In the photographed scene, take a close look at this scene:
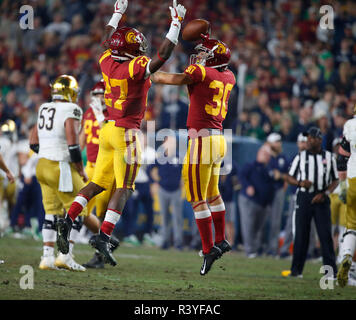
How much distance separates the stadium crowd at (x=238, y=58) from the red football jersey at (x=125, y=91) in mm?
6034

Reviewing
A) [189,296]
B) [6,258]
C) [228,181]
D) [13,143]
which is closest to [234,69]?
[228,181]

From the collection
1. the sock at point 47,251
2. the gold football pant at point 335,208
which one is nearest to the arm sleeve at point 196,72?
the sock at point 47,251

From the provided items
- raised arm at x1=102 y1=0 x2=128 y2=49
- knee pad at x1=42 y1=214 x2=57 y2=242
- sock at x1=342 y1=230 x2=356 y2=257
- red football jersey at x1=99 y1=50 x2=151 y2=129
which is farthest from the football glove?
knee pad at x1=42 y1=214 x2=57 y2=242

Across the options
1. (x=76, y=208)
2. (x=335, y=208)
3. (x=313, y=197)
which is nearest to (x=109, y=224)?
(x=76, y=208)

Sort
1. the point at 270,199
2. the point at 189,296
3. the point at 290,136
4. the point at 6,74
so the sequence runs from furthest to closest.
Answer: the point at 6,74 < the point at 290,136 < the point at 270,199 < the point at 189,296

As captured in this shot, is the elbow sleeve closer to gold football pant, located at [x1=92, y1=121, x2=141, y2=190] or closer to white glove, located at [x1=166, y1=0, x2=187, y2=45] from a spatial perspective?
gold football pant, located at [x1=92, y1=121, x2=141, y2=190]

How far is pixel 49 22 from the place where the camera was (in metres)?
18.8

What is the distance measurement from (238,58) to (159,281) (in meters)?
9.65

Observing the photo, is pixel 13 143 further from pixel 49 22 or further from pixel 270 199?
pixel 49 22

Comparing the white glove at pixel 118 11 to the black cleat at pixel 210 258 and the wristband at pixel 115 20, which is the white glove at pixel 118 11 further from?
the black cleat at pixel 210 258

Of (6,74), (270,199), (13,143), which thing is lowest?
(270,199)

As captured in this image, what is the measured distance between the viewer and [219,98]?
24.1ft

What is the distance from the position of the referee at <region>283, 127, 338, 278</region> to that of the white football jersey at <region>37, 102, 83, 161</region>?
10.7 feet

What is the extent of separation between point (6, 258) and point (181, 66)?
782 centimetres
